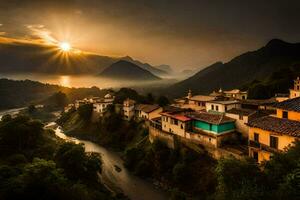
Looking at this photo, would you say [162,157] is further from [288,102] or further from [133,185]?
[288,102]

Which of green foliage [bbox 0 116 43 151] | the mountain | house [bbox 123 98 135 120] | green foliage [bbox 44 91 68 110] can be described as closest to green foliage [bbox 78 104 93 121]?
house [bbox 123 98 135 120]

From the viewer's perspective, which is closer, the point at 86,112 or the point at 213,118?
the point at 213,118

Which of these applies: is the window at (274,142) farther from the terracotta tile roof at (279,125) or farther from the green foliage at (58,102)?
the green foliage at (58,102)

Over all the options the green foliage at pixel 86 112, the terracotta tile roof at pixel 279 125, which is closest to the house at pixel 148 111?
the green foliage at pixel 86 112

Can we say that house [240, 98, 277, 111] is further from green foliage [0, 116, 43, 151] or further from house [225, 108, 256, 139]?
green foliage [0, 116, 43, 151]

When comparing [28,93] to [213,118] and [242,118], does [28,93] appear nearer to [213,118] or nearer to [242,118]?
[213,118]

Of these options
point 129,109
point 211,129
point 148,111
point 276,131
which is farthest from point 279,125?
point 129,109
